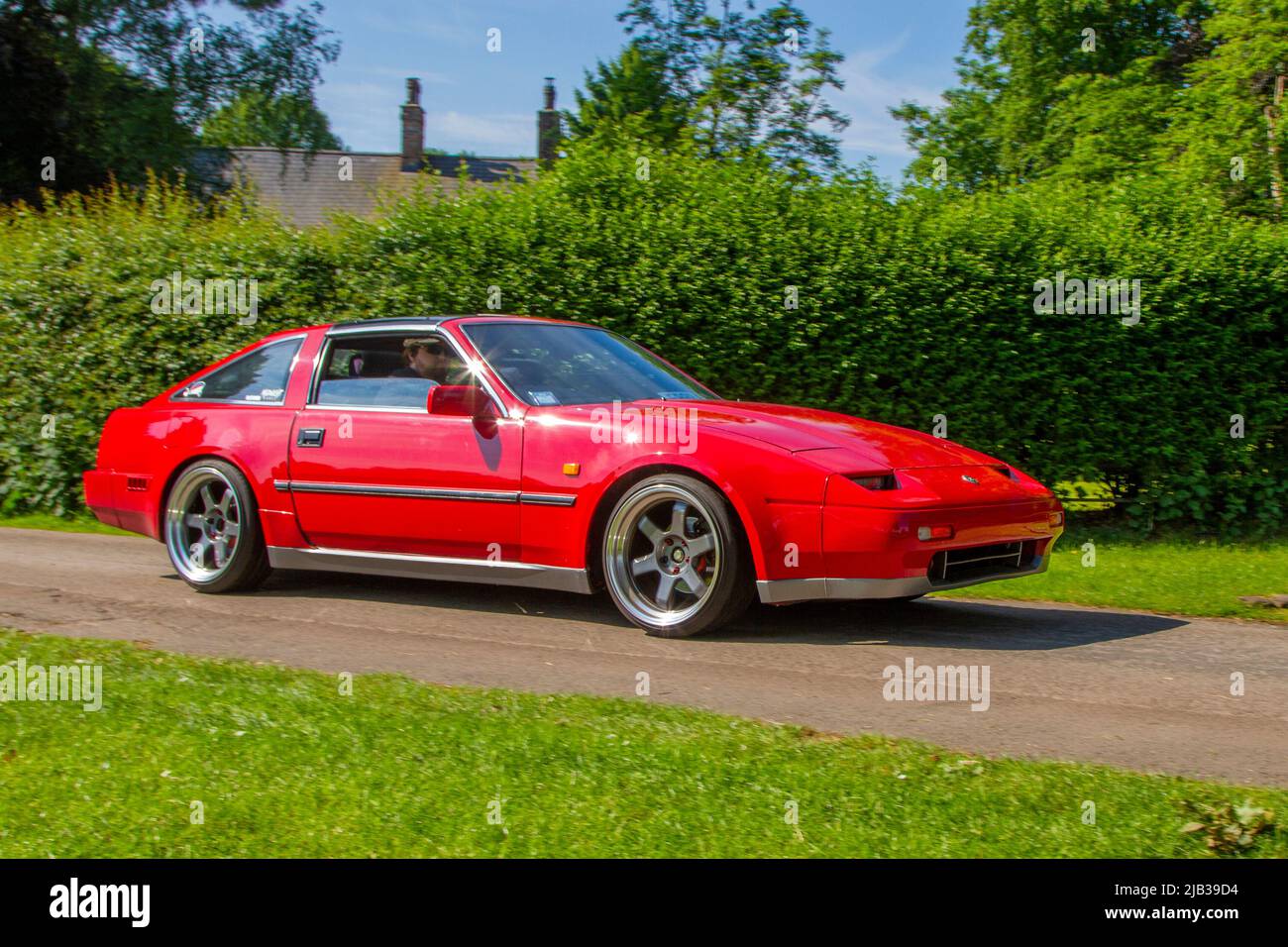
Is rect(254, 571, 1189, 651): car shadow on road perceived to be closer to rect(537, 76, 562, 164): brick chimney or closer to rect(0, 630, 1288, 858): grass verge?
rect(0, 630, 1288, 858): grass verge

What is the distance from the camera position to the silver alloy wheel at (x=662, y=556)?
21.0 ft

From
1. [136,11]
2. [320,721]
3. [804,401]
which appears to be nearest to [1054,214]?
[804,401]

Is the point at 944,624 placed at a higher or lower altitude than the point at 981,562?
lower

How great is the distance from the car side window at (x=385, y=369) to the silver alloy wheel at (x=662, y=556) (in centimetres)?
142

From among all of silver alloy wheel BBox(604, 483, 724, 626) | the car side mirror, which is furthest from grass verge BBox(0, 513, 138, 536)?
silver alloy wheel BBox(604, 483, 724, 626)

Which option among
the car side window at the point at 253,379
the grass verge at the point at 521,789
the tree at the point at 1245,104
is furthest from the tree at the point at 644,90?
the grass verge at the point at 521,789

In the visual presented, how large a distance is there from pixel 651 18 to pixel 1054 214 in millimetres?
27576

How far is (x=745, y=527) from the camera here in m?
6.20

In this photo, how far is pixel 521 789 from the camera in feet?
12.3

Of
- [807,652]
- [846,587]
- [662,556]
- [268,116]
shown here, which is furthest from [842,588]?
[268,116]

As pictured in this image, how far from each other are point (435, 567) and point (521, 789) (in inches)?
139

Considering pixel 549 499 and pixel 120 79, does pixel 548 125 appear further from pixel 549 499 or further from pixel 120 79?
pixel 549 499

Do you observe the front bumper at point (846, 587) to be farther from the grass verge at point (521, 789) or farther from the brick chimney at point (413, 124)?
the brick chimney at point (413, 124)

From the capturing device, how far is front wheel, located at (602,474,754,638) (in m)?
6.27
